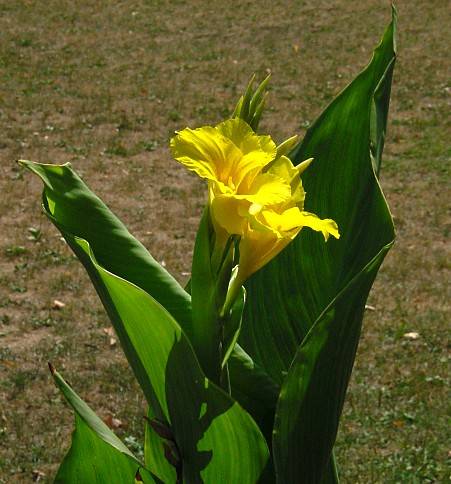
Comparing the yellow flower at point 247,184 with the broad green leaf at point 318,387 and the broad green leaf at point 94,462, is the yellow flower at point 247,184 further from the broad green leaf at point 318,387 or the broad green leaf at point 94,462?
the broad green leaf at point 94,462

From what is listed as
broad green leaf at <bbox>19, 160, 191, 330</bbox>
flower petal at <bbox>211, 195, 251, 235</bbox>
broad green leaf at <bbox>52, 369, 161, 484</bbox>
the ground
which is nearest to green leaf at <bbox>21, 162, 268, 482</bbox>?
broad green leaf at <bbox>19, 160, 191, 330</bbox>

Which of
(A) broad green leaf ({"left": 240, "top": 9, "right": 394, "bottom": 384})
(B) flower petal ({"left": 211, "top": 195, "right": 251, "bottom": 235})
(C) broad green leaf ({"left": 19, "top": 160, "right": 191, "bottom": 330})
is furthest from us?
(A) broad green leaf ({"left": 240, "top": 9, "right": 394, "bottom": 384})

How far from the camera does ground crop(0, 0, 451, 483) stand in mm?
3506

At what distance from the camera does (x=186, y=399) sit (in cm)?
113

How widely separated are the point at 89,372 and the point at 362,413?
3.76 feet

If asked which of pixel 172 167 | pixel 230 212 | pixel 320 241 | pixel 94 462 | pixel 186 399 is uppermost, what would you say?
pixel 230 212

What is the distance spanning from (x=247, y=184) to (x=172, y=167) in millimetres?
5325

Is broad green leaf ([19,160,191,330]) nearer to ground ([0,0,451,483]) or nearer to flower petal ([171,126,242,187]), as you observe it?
flower petal ([171,126,242,187])

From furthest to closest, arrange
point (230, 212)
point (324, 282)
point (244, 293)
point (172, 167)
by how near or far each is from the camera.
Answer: point (172, 167) → point (324, 282) → point (244, 293) → point (230, 212)

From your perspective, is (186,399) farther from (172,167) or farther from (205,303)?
(172,167)

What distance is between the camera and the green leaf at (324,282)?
1093 millimetres

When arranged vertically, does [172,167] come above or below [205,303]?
below

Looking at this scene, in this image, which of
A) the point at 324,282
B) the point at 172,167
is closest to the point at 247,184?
the point at 324,282

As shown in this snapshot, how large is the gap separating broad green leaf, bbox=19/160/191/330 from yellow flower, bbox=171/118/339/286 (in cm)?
23
